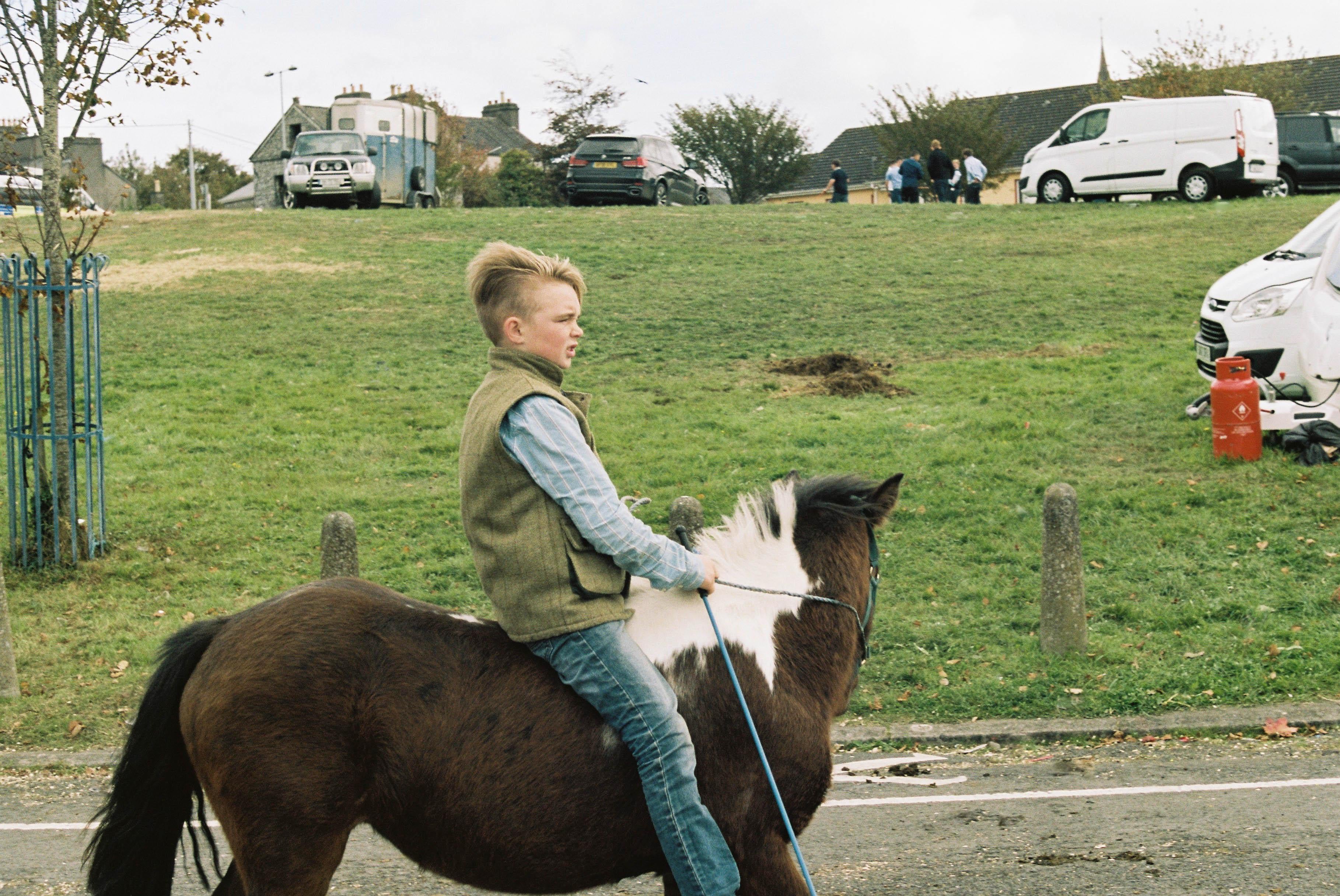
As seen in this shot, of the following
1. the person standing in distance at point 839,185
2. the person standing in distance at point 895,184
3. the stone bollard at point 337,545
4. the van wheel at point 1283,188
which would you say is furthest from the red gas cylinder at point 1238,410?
the person standing in distance at point 895,184

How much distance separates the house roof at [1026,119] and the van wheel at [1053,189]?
21.3 meters

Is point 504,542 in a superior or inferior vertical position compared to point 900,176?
inferior

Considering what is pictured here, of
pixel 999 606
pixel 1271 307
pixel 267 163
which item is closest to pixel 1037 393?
pixel 1271 307

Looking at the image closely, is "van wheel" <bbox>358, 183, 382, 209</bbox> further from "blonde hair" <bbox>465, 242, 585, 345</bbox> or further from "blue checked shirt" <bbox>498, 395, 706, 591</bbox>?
"blue checked shirt" <bbox>498, 395, 706, 591</bbox>

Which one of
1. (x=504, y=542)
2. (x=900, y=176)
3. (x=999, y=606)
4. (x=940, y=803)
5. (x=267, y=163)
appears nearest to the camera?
(x=504, y=542)

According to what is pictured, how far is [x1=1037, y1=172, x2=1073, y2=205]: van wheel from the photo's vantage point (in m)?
26.5

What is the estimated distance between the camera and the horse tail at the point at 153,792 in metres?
3.29

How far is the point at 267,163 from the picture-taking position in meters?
79.1

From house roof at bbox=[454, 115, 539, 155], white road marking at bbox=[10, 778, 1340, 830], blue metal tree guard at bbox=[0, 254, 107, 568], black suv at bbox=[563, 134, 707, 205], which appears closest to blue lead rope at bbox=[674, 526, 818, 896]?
white road marking at bbox=[10, 778, 1340, 830]

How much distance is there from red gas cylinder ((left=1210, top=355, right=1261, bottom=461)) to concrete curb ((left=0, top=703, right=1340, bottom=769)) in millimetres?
4531

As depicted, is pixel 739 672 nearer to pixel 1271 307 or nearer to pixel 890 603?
pixel 890 603

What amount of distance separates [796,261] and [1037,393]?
8792 mm

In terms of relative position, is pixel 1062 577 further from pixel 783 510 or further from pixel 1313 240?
pixel 1313 240

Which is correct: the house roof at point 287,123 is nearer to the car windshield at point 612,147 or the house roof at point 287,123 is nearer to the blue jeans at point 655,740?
the car windshield at point 612,147
